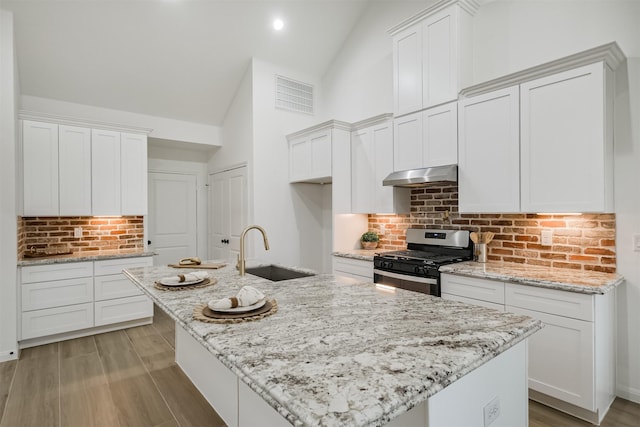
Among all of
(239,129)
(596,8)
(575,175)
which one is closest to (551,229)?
(575,175)

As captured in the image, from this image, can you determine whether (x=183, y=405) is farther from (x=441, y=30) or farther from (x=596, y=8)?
(x=596, y=8)

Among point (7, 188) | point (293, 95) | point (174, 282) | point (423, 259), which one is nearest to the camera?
point (174, 282)

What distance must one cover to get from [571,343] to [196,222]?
5.30m

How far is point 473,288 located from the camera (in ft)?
8.95

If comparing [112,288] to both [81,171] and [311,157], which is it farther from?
[311,157]

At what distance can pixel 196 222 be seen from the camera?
5898mm

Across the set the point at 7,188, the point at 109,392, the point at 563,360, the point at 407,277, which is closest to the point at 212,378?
the point at 109,392

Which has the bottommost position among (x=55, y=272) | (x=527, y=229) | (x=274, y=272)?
(x=55, y=272)

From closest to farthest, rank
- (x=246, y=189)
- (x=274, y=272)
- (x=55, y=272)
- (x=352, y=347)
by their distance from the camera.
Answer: (x=352, y=347) → (x=274, y=272) → (x=55, y=272) → (x=246, y=189)

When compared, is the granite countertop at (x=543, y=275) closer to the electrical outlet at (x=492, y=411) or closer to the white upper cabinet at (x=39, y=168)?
the electrical outlet at (x=492, y=411)

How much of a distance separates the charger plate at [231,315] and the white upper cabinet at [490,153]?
222 centimetres

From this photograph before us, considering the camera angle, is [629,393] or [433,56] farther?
[433,56]

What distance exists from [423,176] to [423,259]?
78 centimetres

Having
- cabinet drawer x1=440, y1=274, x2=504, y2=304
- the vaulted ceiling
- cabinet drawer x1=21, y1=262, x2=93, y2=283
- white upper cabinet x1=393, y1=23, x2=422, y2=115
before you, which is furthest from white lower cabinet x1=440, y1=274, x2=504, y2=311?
cabinet drawer x1=21, y1=262, x2=93, y2=283
